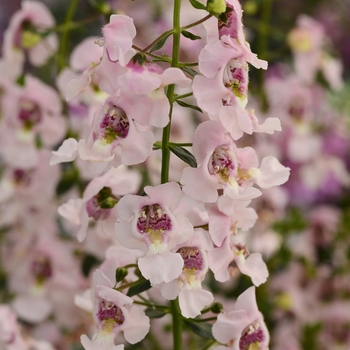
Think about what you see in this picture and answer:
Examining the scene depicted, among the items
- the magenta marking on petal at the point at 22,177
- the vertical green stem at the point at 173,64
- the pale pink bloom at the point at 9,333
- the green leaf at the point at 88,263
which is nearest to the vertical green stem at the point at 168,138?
the vertical green stem at the point at 173,64

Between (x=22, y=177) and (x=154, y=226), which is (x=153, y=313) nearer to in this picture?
(x=154, y=226)

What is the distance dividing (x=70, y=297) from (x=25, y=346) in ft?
0.67

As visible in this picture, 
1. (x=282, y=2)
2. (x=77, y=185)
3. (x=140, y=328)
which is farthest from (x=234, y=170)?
(x=282, y=2)

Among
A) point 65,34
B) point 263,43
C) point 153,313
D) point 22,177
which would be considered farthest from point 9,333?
point 263,43

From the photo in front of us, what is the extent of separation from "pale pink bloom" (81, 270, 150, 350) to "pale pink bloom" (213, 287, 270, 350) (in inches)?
2.6

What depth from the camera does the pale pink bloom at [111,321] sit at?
0.52 metres

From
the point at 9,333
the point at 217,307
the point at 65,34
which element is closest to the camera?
the point at 217,307

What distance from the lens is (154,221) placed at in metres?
0.50

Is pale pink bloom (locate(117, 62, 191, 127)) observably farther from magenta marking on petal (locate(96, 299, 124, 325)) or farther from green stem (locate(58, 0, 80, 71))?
green stem (locate(58, 0, 80, 71))

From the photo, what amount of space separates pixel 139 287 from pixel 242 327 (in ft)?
0.31

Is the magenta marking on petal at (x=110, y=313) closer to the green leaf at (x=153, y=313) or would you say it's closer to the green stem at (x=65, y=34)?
the green leaf at (x=153, y=313)

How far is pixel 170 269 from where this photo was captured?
0.48 meters

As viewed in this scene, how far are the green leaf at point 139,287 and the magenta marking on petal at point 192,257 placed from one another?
0.04 m

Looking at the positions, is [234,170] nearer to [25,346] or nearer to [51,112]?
[25,346]
